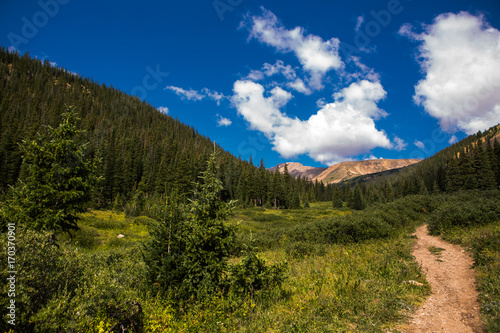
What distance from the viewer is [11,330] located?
3846 mm

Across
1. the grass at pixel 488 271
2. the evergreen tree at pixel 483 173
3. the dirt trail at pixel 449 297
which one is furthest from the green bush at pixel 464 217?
the evergreen tree at pixel 483 173

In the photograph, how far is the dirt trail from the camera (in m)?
5.98

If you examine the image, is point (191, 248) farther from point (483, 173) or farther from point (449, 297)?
point (483, 173)

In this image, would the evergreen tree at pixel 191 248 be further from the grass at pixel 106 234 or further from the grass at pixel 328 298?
the grass at pixel 106 234

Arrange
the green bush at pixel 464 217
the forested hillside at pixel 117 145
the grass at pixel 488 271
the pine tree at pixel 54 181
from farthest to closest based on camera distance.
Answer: the forested hillside at pixel 117 145
the green bush at pixel 464 217
the pine tree at pixel 54 181
the grass at pixel 488 271

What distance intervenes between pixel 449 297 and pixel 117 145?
124321 millimetres

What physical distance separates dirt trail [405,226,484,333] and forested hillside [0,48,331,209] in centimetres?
1097

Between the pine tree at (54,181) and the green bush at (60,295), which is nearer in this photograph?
the green bush at (60,295)

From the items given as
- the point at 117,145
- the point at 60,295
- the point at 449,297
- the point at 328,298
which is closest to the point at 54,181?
the point at 60,295

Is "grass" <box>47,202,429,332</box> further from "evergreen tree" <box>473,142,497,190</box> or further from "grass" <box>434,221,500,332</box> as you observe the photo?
"evergreen tree" <box>473,142,497,190</box>

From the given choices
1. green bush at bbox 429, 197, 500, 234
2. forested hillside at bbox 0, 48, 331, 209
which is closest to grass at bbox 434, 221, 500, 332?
green bush at bbox 429, 197, 500, 234

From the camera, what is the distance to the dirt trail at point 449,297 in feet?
19.6

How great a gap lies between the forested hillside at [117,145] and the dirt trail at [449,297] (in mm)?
10966

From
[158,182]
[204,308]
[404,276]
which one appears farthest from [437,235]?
[158,182]
